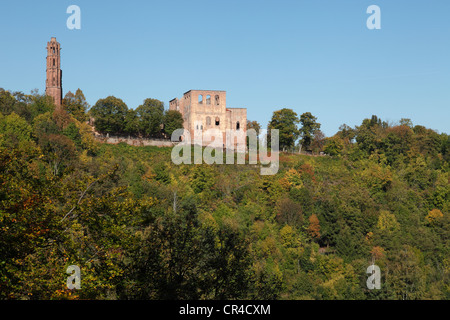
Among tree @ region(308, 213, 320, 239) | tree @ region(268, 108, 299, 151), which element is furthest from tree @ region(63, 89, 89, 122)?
tree @ region(308, 213, 320, 239)

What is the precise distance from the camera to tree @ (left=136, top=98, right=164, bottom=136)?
61.9 meters

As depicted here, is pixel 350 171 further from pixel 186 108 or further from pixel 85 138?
pixel 85 138

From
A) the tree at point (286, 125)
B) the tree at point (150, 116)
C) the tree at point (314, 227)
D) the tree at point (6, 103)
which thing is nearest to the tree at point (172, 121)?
the tree at point (150, 116)

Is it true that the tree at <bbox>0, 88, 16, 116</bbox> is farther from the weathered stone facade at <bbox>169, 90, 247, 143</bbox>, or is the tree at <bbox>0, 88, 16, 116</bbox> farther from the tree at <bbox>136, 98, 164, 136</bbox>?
the weathered stone facade at <bbox>169, 90, 247, 143</bbox>

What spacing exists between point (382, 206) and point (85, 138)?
2841cm

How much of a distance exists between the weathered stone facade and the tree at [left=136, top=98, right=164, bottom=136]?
298 centimetres

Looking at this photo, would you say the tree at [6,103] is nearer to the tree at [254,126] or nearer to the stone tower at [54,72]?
the stone tower at [54,72]

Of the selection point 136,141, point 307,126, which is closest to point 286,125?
point 307,126

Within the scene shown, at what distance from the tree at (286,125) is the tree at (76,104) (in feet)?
67.4

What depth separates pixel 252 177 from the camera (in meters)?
55.4

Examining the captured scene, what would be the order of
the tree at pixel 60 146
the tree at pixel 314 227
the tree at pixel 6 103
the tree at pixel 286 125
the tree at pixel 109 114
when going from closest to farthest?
the tree at pixel 60 146 < the tree at pixel 314 227 < the tree at pixel 6 103 < the tree at pixel 109 114 < the tree at pixel 286 125

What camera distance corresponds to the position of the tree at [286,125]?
66.2 m

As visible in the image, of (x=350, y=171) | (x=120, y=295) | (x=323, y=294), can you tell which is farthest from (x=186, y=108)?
(x=120, y=295)

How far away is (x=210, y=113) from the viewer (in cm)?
6344
